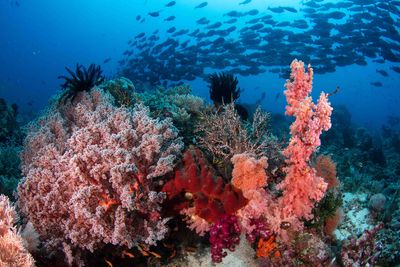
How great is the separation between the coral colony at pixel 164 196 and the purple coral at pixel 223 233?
0.01 m

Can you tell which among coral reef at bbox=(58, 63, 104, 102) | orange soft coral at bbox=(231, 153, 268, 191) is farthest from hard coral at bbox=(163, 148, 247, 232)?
coral reef at bbox=(58, 63, 104, 102)

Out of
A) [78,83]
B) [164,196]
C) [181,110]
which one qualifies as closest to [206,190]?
[164,196]

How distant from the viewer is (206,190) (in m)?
4.34

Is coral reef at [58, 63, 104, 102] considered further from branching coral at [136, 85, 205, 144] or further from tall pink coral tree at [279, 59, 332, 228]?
tall pink coral tree at [279, 59, 332, 228]

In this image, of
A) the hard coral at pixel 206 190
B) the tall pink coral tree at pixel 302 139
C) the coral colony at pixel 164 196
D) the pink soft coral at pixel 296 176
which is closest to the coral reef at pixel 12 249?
the coral colony at pixel 164 196

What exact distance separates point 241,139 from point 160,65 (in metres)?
22.6

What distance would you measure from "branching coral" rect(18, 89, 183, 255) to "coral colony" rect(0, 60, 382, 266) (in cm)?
1

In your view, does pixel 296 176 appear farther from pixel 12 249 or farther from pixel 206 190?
pixel 12 249

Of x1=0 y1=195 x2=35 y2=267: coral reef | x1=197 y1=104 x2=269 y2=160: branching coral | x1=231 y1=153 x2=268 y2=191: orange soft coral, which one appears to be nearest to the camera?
x1=0 y1=195 x2=35 y2=267: coral reef

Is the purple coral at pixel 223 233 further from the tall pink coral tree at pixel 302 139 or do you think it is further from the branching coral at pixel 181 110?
the branching coral at pixel 181 110

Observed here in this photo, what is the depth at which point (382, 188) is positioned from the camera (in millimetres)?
9062

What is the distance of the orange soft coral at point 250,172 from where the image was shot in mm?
4312

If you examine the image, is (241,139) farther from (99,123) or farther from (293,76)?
(99,123)

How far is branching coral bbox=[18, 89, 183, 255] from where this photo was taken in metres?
3.88
